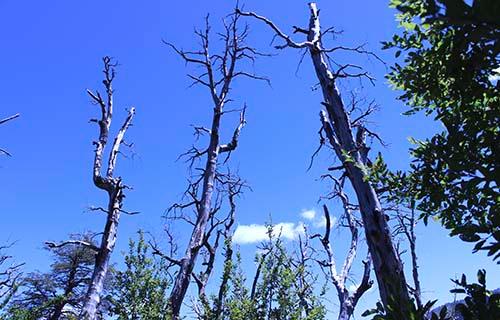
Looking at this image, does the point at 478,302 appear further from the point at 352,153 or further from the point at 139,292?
the point at 139,292

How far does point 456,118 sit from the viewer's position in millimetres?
2410

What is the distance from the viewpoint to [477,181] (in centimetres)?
211

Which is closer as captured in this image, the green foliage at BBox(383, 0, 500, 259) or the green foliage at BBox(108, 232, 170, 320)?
the green foliage at BBox(383, 0, 500, 259)

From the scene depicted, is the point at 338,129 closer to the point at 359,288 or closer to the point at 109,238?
the point at 109,238

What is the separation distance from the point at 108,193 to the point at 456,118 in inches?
357

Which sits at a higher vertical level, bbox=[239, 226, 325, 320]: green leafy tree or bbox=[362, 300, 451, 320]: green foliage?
bbox=[239, 226, 325, 320]: green leafy tree

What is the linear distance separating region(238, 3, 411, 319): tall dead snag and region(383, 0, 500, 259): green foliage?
2.18ft

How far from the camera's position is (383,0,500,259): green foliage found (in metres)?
2.06

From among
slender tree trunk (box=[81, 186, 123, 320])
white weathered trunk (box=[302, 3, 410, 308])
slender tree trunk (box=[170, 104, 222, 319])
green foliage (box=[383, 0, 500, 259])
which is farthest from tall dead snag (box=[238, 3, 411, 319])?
slender tree trunk (box=[81, 186, 123, 320])

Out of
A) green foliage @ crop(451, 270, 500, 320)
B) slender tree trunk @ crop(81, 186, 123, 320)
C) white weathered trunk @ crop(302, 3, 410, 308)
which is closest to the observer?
green foliage @ crop(451, 270, 500, 320)

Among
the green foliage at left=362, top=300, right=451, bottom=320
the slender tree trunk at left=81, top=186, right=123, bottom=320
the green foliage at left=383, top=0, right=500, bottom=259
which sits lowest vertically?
the green foliage at left=362, top=300, right=451, bottom=320

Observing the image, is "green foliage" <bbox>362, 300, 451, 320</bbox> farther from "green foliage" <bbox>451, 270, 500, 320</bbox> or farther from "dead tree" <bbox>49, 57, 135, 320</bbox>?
"dead tree" <bbox>49, 57, 135, 320</bbox>

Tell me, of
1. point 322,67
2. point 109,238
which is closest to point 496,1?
point 322,67

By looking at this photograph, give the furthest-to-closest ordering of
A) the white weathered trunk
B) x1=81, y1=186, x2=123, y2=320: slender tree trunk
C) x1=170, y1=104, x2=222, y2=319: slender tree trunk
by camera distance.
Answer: x1=81, y1=186, x2=123, y2=320: slender tree trunk
x1=170, y1=104, x2=222, y2=319: slender tree trunk
the white weathered trunk
